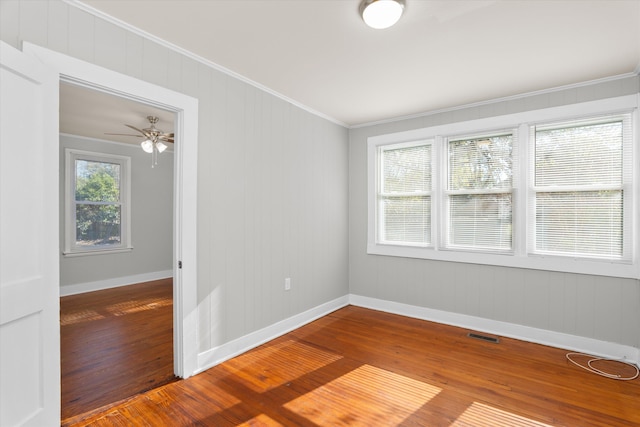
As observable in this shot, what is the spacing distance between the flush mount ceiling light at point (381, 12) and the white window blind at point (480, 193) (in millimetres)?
2229

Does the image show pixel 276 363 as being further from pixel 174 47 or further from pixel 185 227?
pixel 174 47

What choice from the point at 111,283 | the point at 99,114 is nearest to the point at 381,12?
the point at 99,114

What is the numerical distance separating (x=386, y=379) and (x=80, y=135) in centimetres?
A: 582

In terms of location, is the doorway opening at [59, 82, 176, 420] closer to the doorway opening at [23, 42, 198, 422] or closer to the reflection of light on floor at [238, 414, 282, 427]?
the doorway opening at [23, 42, 198, 422]

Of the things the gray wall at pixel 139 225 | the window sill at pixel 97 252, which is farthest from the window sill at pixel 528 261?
the window sill at pixel 97 252

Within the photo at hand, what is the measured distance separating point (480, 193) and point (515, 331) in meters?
1.52

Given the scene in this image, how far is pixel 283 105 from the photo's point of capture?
353 cm

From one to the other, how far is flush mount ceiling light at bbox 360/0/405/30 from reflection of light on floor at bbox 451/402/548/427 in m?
2.55

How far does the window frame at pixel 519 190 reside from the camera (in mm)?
2906

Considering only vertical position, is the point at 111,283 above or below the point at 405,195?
below

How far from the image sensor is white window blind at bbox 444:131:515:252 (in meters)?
3.54

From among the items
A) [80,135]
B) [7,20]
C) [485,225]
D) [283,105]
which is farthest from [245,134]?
[80,135]

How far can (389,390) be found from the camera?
2.42 metres

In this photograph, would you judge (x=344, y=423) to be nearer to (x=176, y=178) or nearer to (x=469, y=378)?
(x=469, y=378)
